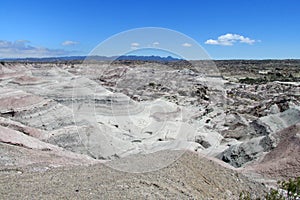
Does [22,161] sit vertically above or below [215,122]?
above

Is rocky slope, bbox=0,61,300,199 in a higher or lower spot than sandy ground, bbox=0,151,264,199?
lower

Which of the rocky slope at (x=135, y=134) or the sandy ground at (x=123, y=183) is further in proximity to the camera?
the rocky slope at (x=135, y=134)

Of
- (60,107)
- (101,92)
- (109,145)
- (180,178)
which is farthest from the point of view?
(101,92)

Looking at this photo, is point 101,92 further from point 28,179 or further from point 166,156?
point 28,179

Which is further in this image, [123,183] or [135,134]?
[135,134]

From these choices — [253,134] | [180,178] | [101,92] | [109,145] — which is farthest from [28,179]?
[101,92]

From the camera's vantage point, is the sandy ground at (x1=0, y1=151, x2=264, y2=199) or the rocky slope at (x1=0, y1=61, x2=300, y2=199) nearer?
the sandy ground at (x1=0, y1=151, x2=264, y2=199)

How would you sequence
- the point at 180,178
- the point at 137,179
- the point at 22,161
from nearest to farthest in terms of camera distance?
1. the point at 137,179
2. the point at 180,178
3. the point at 22,161

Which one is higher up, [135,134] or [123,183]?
[123,183]

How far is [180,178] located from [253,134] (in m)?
12.1

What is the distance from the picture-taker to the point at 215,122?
2558 cm

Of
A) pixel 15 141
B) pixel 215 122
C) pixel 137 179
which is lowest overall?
pixel 215 122

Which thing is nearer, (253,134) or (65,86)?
(253,134)

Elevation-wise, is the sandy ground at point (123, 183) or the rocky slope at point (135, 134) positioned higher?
the sandy ground at point (123, 183)
